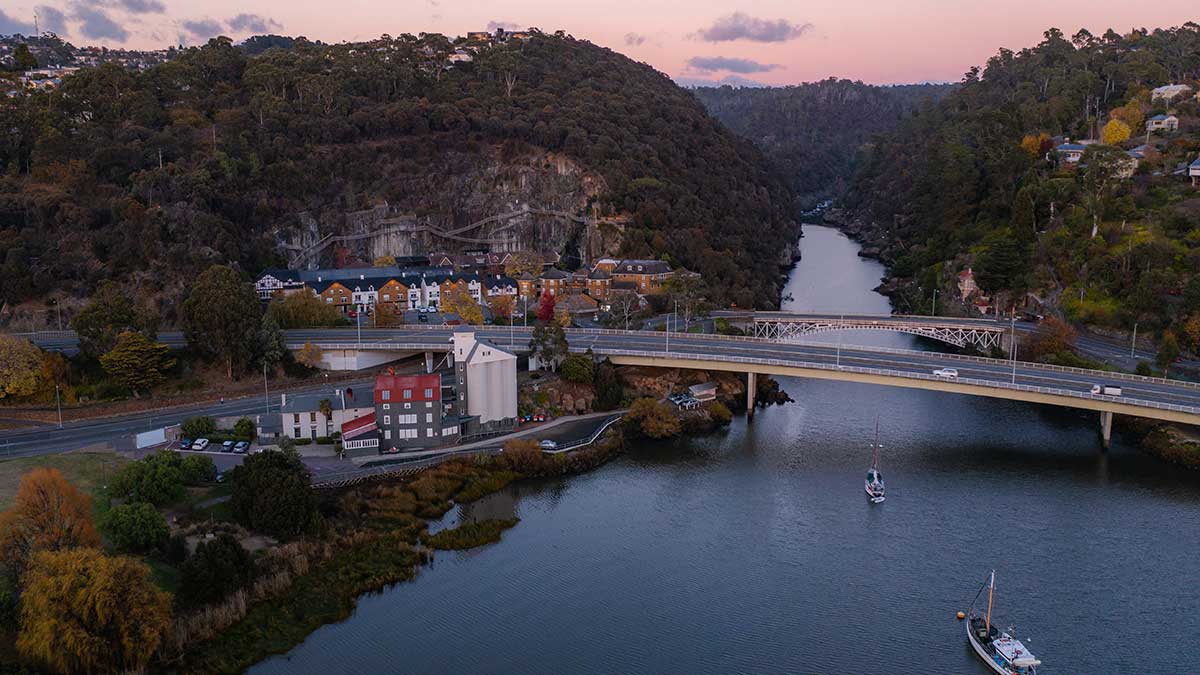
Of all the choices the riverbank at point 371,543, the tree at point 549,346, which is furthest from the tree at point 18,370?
the tree at point 549,346

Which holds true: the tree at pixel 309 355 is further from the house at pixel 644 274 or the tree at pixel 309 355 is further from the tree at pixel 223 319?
the house at pixel 644 274

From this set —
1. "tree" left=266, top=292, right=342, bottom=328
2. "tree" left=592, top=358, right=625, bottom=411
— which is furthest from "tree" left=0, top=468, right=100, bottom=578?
"tree" left=266, top=292, right=342, bottom=328

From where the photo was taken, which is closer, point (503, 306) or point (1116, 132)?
point (503, 306)

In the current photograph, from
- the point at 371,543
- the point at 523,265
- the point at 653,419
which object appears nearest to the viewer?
the point at 371,543

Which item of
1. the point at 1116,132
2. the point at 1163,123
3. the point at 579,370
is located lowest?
the point at 579,370

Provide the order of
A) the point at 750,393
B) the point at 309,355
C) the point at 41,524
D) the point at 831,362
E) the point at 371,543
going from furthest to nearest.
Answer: the point at 750,393 < the point at 309,355 < the point at 831,362 < the point at 371,543 < the point at 41,524

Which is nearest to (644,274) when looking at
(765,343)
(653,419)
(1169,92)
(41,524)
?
(765,343)

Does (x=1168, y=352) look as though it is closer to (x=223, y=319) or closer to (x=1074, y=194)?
(x=1074, y=194)

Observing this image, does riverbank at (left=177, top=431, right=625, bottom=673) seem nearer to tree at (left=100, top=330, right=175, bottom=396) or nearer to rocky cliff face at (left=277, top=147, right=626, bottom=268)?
tree at (left=100, top=330, right=175, bottom=396)
